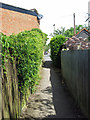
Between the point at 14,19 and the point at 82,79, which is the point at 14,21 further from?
the point at 82,79

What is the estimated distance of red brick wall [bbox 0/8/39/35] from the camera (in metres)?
16.7

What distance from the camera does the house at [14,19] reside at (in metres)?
16.9

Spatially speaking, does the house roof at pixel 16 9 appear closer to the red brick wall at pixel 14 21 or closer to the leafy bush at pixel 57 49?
the red brick wall at pixel 14 21

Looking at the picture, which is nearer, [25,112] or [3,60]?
[3,60]

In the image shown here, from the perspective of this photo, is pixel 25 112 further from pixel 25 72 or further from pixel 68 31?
pixel 68 31

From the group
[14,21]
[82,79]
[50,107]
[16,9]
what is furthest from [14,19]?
[82,79]

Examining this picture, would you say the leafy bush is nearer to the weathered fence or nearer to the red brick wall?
the red brick wall

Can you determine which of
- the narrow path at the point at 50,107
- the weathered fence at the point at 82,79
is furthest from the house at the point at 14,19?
the weathered fence at the point at 82,79

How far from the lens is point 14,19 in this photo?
18.4 m

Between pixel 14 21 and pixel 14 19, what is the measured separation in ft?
0.82

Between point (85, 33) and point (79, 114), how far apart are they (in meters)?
19.3

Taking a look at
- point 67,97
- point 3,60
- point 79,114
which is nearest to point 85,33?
point 67,97

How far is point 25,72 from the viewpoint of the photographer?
4586 mm

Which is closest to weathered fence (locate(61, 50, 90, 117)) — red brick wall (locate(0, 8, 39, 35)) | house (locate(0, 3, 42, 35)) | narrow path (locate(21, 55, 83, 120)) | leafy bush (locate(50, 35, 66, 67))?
narrow path (locate(21, 55, 83, 120))
